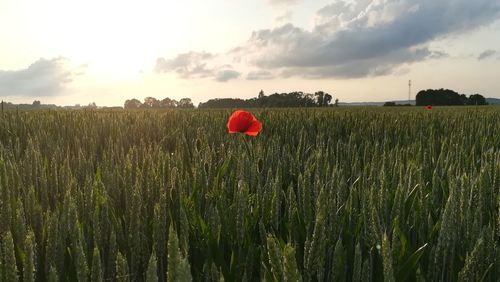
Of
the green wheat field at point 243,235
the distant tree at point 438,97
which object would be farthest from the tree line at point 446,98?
the green wheat field at point 243,235

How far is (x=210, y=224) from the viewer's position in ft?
3.77

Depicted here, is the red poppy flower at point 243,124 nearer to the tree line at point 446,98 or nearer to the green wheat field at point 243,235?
the green wheat field at point 243,235

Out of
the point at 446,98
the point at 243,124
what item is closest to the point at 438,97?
the point at 446,98

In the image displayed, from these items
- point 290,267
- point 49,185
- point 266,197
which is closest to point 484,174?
point 266,197

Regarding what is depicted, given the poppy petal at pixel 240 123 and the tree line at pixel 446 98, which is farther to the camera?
the tree line at pixel 446 98

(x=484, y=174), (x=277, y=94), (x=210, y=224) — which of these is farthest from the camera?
(x=277, y=94)

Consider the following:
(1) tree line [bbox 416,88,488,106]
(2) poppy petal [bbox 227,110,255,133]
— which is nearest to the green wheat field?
(2) poppy petal [bbox 227,110,255,133]

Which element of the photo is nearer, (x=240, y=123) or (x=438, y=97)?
(x=240, y=123)

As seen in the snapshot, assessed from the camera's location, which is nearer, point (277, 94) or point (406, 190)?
point (406, 190)

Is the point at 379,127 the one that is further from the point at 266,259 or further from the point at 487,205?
the point at 266,259

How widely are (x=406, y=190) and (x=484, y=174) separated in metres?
0.22

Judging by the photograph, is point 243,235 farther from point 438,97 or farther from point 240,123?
point 438,97

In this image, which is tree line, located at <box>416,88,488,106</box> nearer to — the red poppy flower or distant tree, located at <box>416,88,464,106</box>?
distant tree, located at <box>416,88,464,106</box>

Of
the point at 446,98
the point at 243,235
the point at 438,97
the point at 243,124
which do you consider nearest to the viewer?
the point at 243,235
